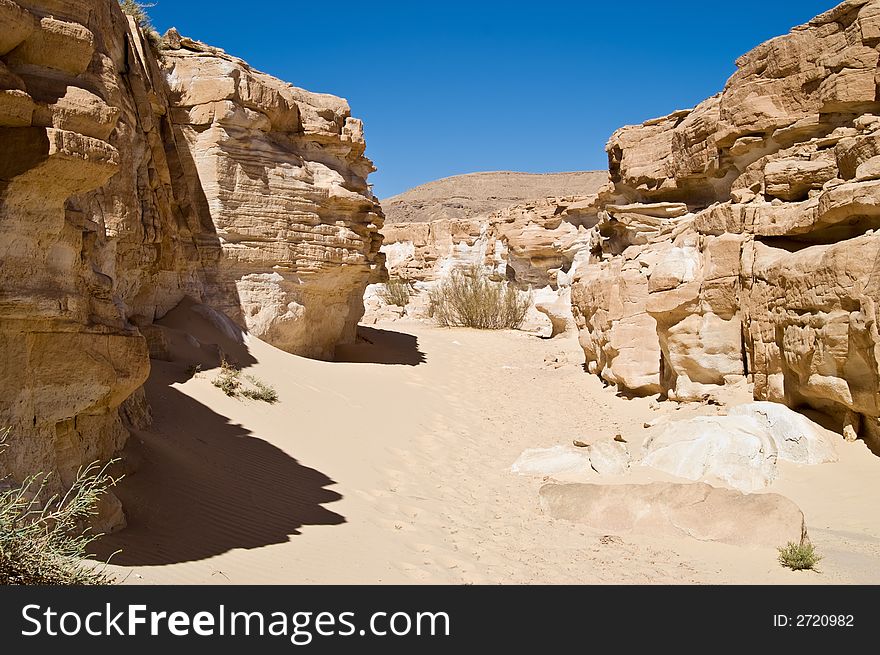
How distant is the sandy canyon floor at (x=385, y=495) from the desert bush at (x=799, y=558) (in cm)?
7

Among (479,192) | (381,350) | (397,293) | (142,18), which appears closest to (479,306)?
(397,293)

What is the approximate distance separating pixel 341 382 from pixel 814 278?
7368 millimetres

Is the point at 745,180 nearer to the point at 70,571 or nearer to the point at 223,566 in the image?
the point at 223,566

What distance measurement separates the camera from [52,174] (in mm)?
4207

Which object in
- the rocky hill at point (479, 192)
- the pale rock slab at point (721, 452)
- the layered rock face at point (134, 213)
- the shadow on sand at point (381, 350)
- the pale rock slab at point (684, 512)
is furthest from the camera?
the rocky hill at point (479, 192)

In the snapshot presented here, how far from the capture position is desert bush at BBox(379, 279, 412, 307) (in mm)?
28969

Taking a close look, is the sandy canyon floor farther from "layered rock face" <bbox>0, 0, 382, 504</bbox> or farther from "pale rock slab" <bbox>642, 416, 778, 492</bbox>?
"layered rock face" <bbox>0, 0, 382, 504</bbox>

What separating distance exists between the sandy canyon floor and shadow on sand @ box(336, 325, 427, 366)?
3.42m

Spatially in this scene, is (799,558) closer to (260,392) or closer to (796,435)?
(796,435)

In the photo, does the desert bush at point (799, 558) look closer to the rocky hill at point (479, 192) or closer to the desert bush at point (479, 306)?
the desert bush at point (479, 306)

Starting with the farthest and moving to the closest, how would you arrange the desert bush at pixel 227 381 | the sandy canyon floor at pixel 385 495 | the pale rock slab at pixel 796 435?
the desert bush at pixel 227 381
the pale rock slab at pixel 796 435
the sandy canyon floor at pixel 385 495

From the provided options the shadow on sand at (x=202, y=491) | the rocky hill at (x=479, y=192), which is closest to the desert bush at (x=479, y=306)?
the shadow on sand at (x=202, y=491)

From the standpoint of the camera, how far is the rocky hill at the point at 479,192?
60.2 m

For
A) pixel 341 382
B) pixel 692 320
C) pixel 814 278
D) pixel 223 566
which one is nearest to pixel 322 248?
pixel 341 382
